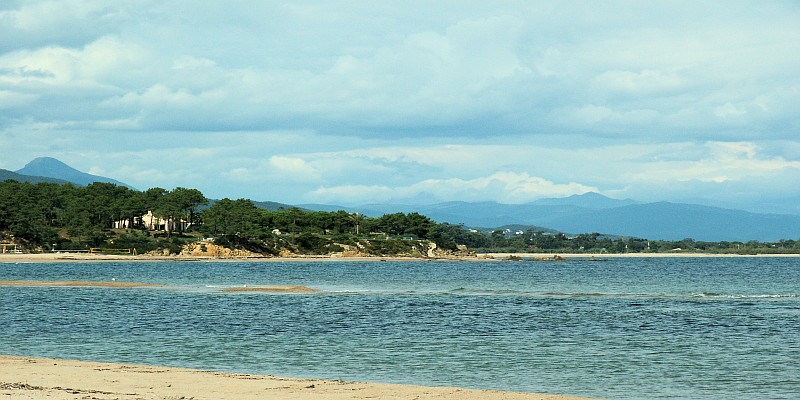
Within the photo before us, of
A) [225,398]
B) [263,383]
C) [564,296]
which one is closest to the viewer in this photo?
[225,398]

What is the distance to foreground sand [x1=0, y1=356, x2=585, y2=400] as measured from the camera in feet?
72.5

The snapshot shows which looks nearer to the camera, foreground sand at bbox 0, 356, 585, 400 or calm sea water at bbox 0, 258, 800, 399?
foreground sand at bbox 0, 356, 585, 400

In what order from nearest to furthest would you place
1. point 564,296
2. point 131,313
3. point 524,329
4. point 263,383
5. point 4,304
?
point 263,383
point 524,329
point 131,313
point 4,304
point 564,296

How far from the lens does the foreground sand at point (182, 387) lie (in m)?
22.1

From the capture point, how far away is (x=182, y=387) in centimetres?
2373

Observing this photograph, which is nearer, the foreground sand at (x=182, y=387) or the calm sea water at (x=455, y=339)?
the foreground sand at (x=182, y=387)

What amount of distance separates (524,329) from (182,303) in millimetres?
26482

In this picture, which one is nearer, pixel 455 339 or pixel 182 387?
pixel 182 387

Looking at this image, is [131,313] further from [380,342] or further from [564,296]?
[564,296]

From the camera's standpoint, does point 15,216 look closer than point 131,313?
No

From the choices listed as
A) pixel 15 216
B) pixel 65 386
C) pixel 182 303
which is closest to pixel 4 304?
pixel 182 303

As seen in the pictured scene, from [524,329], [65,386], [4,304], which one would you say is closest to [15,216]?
[4,304]

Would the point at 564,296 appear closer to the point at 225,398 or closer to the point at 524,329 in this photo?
the point at 524,329

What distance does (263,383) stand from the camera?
2509 centimetres
